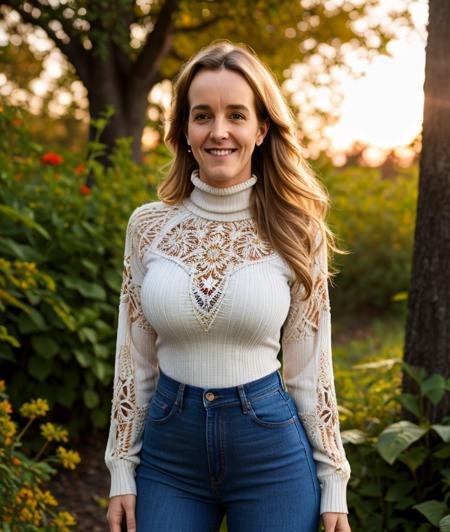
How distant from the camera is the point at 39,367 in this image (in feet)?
13.3

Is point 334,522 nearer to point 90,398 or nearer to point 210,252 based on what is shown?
point 210,252

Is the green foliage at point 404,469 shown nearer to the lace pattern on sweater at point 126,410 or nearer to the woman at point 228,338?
the woman at point 228,338

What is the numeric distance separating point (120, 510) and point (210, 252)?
2.74 feet

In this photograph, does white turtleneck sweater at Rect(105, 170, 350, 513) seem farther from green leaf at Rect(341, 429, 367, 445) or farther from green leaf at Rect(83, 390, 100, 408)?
green leaf at Rect(83, 390, 100, 408)

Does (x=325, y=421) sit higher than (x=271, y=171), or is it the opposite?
(x=271, y=171)

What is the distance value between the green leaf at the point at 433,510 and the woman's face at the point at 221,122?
1.56m

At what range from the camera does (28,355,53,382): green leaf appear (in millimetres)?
4016

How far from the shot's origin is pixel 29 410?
291 cm

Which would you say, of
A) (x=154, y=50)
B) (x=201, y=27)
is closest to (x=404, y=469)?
(x=154, y=50)

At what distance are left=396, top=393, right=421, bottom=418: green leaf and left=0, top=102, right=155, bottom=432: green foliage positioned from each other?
164 centimetres

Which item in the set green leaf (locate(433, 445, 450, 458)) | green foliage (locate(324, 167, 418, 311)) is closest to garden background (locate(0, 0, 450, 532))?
green leaf (locate(433, 445, 450, 458))

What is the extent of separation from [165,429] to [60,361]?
89.1 inches

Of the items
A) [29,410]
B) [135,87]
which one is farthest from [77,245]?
[135,87]

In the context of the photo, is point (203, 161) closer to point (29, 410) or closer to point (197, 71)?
point (197, 71)
